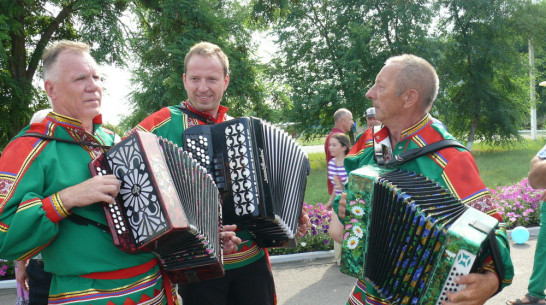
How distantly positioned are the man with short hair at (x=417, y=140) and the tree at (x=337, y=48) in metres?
13.8

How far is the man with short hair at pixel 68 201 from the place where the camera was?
5.70 feet

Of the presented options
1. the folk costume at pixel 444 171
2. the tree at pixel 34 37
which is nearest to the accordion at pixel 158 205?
the folk costume at pixel 444 171

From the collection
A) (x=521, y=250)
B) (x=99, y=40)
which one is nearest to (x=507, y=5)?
(x=521, y=250)

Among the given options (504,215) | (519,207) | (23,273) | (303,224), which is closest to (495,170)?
(519,207)

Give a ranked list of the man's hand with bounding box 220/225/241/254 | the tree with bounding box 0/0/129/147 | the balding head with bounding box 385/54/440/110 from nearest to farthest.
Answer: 1. the balding head with bounding box 385/54/440/110
2. the man's hand with bounding box 220/225/241/254
3. the tree with bounding box 0/0/129/147

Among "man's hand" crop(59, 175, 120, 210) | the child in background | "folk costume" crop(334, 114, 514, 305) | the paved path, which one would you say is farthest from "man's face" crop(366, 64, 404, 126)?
the child in background

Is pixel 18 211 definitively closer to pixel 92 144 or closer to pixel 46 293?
pixel 92 144

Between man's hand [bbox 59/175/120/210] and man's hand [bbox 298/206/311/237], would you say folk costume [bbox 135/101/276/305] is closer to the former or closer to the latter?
man's hand [bbox 298/206/311/237]

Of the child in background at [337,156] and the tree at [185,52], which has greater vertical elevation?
the tree at [185,52]

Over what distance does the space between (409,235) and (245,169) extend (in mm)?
918

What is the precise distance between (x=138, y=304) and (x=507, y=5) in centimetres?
1952

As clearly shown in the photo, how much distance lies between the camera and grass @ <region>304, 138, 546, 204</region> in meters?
10.2

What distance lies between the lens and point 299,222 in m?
2.69

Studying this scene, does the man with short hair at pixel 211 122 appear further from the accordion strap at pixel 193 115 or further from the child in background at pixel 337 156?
the child in background at pixel 337 156
